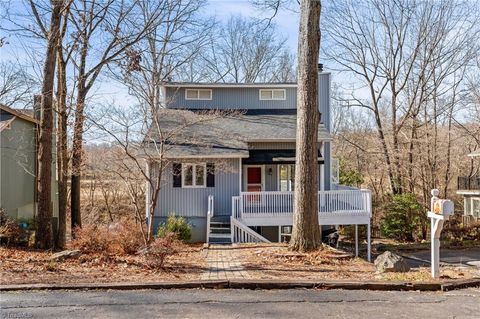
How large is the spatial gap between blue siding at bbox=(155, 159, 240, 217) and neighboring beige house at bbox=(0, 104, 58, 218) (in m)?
4.83

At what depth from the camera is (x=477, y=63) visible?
1108 inches

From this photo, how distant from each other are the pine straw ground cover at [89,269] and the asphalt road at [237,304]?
896 mm

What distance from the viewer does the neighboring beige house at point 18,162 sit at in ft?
51.1

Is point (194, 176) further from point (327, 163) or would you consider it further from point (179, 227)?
point (327, 163)

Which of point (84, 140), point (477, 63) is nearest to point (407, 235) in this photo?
point (477, 63)

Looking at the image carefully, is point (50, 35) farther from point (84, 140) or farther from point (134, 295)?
point (134, 295)

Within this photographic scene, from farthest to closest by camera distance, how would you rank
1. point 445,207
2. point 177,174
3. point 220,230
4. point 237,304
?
1. point 177,174
2. point 220,230
3. point 445,207
4. point 237,304

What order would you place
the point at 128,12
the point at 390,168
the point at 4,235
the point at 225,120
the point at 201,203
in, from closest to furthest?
the point at 4,235 < the point at 128,12 < the point at 201,203 < the point at 225,120 < the point at 390,168

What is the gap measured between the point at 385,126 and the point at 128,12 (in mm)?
19578

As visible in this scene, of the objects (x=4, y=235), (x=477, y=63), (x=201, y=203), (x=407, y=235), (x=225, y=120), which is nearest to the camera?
(x=4, y=235)

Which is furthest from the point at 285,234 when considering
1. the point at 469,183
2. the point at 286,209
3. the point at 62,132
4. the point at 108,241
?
the point at 469,183

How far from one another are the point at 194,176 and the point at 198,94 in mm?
5066

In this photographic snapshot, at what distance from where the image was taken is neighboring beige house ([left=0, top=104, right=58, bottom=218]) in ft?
51.1

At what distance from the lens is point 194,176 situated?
17500mm
